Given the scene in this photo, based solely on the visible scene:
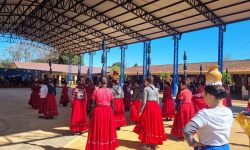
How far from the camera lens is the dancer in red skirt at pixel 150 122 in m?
7.05

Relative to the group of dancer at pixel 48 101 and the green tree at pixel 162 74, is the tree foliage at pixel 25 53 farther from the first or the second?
the group of dancer at pixel 48 101

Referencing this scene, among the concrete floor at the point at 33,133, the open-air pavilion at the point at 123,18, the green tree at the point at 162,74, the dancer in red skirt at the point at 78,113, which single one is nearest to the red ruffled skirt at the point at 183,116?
the dancer in red skirt at the point at 78,113

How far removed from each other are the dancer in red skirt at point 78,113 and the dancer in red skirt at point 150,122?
2230 mm

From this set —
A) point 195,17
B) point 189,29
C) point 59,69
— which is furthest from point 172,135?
point 59,69

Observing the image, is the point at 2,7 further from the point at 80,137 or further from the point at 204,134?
the point at 204,134

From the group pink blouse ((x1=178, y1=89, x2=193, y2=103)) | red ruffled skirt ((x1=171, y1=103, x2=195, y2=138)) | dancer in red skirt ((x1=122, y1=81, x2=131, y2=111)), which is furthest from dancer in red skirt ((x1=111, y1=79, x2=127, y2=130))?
dancer in red skirt ((x1=122, y1=81, x2=131, y2=111))

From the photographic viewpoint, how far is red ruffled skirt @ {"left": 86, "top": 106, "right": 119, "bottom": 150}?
240 inches

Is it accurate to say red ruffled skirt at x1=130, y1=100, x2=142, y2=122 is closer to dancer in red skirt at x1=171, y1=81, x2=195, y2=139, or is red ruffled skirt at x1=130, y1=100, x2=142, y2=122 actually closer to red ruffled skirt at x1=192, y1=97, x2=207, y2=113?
red ruffled skirt at x1=192, y1=97, x2=207, y2=113

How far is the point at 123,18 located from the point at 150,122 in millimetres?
15719

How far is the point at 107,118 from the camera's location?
6266mm

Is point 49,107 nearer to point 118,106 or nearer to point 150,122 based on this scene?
point 118,106

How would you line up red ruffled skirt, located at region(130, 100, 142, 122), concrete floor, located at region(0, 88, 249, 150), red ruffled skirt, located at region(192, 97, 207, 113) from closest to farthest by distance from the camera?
concrete floor, located at region(0, 88, 249, 150) < red ruffled skirt, located at region(192, 97, 207, 113) < red ruffled skirt, located at region(130, 100, 142, 122)

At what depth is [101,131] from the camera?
613 centimetres

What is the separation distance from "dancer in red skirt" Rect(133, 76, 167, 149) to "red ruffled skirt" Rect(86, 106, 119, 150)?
3.35 ft
